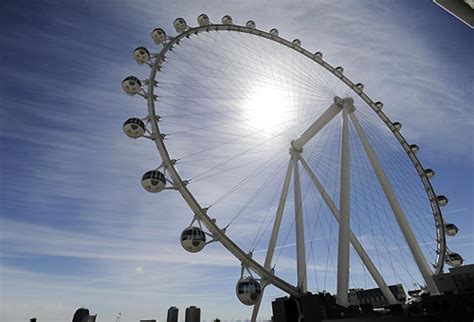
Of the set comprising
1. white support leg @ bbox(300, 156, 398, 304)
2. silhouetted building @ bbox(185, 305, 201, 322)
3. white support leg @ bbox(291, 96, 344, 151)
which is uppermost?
white support leg @ bbox(291, 96, 344, 151)

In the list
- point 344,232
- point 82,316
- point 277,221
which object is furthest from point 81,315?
point 344,232

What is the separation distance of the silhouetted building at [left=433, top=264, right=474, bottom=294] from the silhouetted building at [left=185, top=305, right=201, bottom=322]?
17.4m

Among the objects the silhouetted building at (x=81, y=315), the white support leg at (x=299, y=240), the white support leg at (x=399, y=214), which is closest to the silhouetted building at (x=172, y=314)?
the silhouetted building at (x=81, y=315)

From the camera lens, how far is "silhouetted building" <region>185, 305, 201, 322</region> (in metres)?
19.2

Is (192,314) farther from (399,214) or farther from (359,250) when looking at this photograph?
(399,214)

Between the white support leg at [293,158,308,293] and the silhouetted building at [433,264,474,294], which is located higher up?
the white support leg at [293,158,308,293]

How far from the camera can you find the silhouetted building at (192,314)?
19.2 metres

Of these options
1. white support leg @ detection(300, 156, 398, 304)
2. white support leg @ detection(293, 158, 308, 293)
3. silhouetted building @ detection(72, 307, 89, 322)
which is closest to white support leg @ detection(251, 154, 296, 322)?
white support leg @ detection(293, 158, 308, 293)

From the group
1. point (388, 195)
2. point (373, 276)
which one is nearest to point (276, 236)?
point (373, 276)

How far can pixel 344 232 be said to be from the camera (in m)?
16.7

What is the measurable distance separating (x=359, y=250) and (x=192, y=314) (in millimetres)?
13568

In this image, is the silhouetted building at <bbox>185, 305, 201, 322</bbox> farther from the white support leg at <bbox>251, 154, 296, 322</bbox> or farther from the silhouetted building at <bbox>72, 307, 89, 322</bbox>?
the silhouetted building at <bbox>72, 307, 89, 322</bbox>

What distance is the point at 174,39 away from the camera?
1891cm

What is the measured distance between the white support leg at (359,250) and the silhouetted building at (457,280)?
11.6 ft
